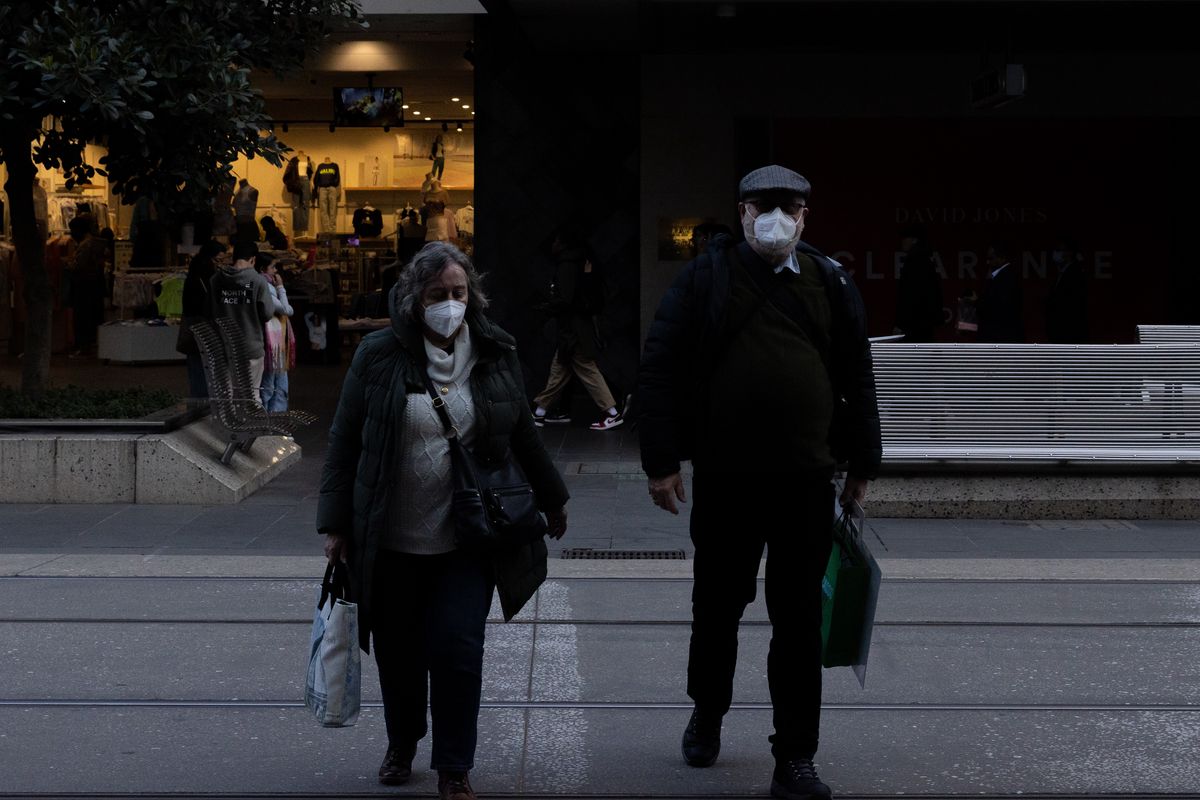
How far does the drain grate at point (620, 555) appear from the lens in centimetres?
862

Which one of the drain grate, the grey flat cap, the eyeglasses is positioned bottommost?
the drain grate

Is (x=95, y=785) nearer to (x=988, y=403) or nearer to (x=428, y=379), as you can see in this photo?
(x=428, y=379)

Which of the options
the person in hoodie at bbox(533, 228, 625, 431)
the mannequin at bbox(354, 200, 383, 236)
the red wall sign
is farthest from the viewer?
the mannequin at bbox(354, 200, 383, 236)

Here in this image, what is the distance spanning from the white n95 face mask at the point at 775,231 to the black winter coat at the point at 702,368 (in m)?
0.14

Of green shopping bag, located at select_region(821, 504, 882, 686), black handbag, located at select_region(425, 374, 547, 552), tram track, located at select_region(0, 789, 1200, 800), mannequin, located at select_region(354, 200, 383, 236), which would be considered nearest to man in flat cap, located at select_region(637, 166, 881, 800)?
green shopping bag, located at select_region(821, 504, 882, 686)

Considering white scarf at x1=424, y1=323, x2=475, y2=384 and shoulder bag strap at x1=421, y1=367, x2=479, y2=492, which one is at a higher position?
white scarf at x1=424, y1=323, x2=475, y2=384

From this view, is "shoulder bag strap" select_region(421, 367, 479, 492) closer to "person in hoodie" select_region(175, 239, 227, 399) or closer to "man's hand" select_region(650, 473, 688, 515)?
"man's hand" select_region(650, 473, 688, 515)

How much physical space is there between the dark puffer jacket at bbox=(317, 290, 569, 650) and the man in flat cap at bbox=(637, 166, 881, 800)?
0.42 meters

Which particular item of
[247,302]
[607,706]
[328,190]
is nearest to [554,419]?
[247,302]

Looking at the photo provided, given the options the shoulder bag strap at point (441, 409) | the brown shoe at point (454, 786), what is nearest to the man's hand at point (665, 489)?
the shoulder bag strap at point (441, 409)

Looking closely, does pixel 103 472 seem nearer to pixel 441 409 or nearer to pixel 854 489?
pixel 441 409

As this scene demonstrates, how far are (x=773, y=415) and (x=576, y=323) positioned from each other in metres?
9.46

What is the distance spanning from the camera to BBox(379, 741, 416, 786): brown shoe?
191 inches

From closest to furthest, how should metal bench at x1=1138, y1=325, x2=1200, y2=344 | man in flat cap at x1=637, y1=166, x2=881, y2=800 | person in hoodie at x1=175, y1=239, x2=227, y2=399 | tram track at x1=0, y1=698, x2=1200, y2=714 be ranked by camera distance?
man in flat cap at x1=637, y1=166, x2=881, y2=800 < tram track at x1=0, y1=698, x2=1200, y2=714 < metal bench at x1=1138, y1=325, x2=1200, y2=344 < person in hoodie at x1=175, y1=239, x2=227, y2=399
